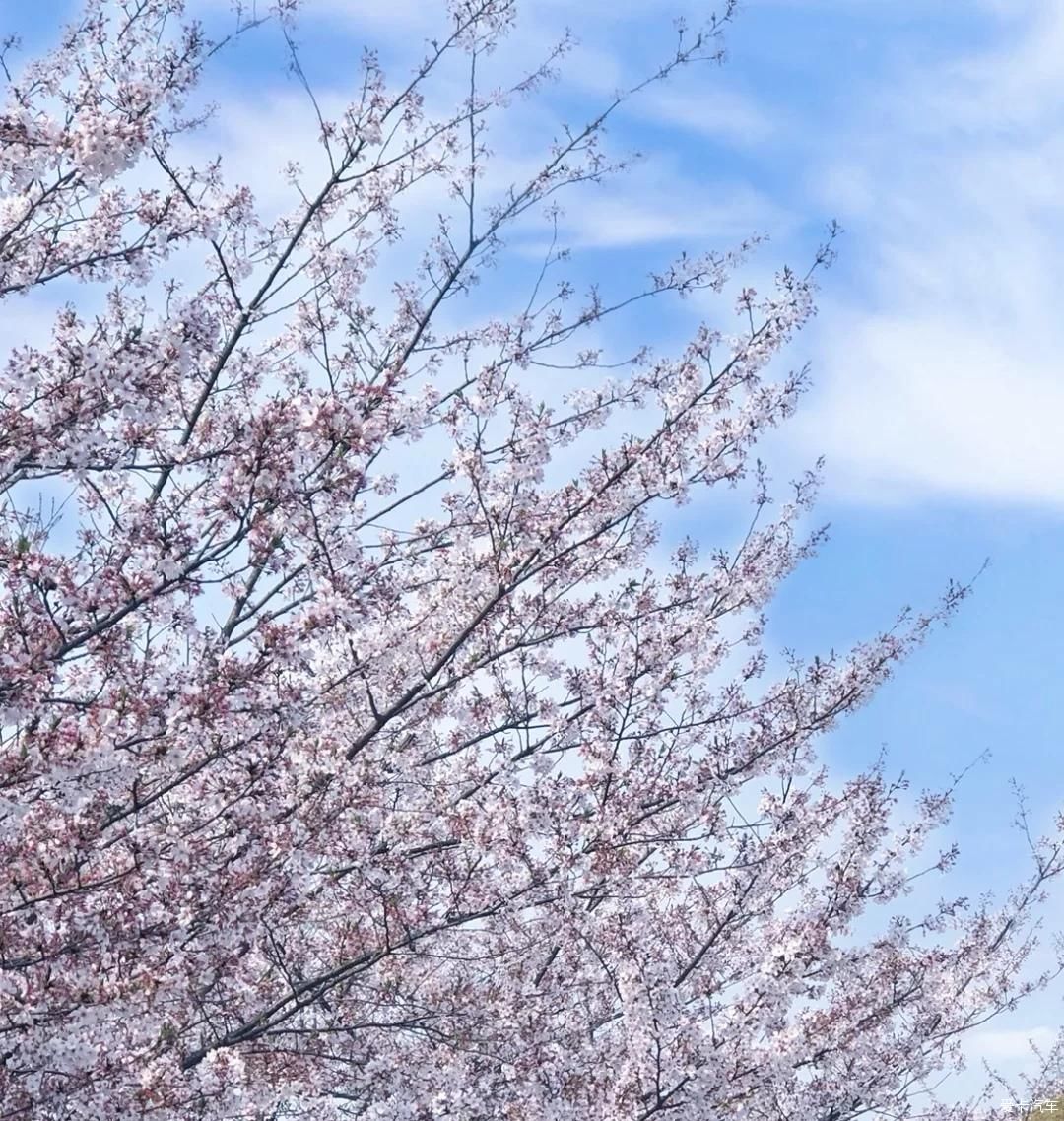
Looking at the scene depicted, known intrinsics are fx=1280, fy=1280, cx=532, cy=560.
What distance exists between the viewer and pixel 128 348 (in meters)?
6.13

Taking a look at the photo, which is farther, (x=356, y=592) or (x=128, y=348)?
(x=356, y=592)

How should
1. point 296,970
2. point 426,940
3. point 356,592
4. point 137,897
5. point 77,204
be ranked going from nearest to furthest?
point 137,897, point 356,592, point 77,204, point 296,970, point 426,940

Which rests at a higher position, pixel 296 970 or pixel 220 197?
pixel 220 197

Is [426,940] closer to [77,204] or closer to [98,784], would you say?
[98,784]

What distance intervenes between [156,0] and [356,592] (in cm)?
509

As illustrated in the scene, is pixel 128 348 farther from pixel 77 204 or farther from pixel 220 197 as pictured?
pixel 220 197

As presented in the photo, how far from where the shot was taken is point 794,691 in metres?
9.34

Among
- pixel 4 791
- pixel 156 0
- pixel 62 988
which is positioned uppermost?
pixel 156 0

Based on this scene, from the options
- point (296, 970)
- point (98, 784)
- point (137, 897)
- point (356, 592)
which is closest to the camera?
point (98, 784)

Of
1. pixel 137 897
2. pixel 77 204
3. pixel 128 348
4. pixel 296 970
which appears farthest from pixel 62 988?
pixel 77 204

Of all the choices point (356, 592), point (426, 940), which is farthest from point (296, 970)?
point (356, 592)

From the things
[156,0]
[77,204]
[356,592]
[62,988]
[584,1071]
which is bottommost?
[584,1071]

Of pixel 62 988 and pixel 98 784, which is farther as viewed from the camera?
pixel 62 988

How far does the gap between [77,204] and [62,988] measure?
4.48 metres
